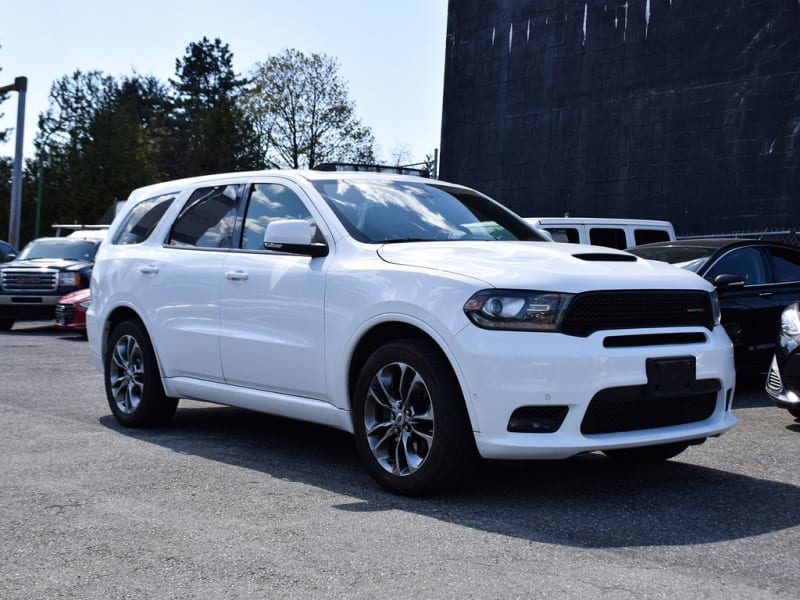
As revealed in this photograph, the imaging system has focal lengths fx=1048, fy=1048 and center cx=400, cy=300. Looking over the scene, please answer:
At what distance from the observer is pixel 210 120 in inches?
2014

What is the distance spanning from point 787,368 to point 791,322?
0.42m

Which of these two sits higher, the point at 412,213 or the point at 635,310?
the point at 412,213

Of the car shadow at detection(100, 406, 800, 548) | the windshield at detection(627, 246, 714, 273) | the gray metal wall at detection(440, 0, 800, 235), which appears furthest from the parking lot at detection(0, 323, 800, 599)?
the gray metal wall at detection(440, 0, 800, 235)

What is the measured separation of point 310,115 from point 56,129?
14010 mm

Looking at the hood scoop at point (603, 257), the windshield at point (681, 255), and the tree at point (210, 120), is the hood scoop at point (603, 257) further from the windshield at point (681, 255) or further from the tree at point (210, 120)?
the tree at point (210, 120)

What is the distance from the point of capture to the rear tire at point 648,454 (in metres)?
5.96

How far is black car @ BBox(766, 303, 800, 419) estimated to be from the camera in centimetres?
745

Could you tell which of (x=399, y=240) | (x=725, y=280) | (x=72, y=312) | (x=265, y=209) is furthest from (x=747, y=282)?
(x=72, y=312)

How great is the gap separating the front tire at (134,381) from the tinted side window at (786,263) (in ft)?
19.8

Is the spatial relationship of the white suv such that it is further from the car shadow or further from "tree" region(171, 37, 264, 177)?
"tree" region(171, 37, 264, 177)

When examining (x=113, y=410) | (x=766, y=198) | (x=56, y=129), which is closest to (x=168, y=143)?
(x=56, y=129)

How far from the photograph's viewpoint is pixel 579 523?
4758 millimetres

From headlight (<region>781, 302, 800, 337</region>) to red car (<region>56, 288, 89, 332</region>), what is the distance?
1185 centimetres

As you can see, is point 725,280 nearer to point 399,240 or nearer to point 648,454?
point 648,454
